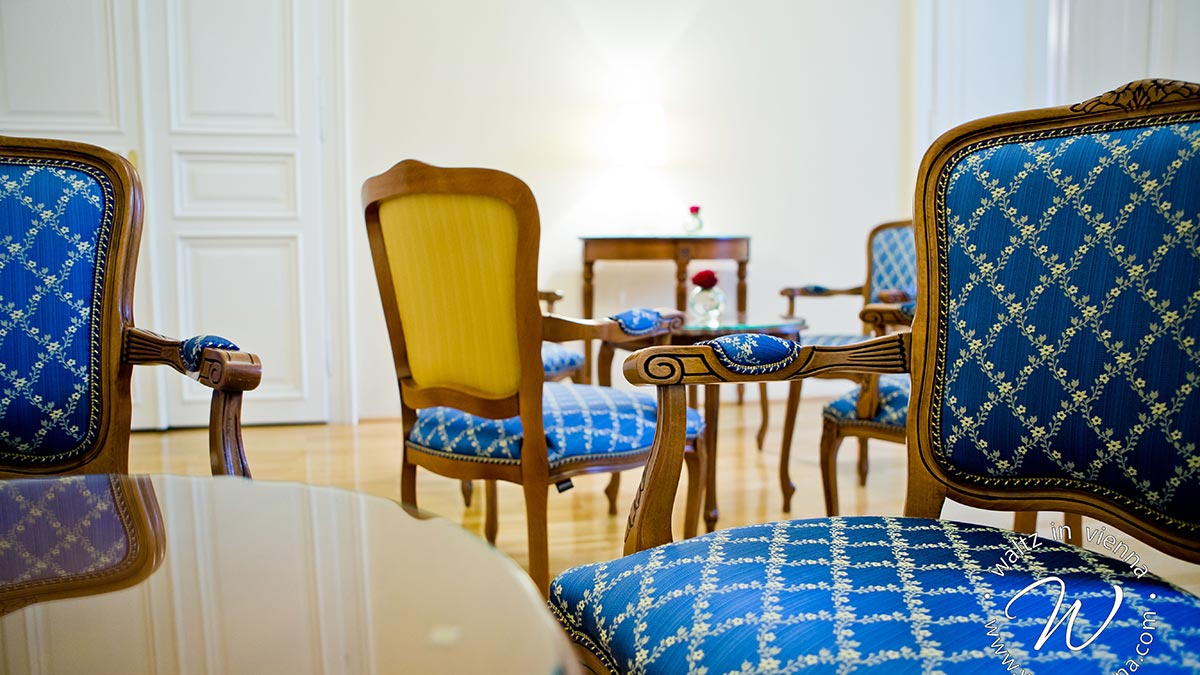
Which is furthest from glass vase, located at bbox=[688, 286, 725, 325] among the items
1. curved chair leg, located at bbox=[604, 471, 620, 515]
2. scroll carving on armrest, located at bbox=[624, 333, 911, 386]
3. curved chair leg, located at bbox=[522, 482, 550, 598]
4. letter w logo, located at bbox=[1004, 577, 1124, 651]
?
letter w logo, located at bbox=[1004, 577, 1124, 651]

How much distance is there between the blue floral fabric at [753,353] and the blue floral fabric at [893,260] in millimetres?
→ 2254

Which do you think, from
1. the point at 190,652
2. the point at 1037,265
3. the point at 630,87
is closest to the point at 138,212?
the point at 190,652

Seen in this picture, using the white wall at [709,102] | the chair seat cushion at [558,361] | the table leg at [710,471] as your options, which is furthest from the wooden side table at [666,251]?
the table leg at [710,471]

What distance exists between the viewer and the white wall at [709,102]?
4.07 meters

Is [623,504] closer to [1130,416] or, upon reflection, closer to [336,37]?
[1130,416]

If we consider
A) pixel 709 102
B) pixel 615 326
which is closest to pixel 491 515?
pixel 615 326

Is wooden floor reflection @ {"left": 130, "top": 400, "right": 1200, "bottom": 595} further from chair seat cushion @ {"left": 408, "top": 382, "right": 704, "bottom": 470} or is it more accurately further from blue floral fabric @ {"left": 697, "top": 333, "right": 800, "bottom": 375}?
blue floral fabric @ {"left": 697, "top": 333, "right": 800, "bottom": 375}

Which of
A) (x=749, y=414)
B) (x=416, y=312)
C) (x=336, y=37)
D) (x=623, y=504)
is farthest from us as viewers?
(x=749, y=414)

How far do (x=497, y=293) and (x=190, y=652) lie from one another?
111cm

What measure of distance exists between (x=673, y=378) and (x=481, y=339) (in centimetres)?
71

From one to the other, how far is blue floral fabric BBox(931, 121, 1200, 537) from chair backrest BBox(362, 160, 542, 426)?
2.62 ft

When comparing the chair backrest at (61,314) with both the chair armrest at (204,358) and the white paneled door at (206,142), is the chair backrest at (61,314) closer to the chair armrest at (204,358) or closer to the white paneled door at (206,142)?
the chair armrest at (204,358)

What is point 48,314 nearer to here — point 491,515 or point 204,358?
point 204,358

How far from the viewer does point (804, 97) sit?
4.59 meters
